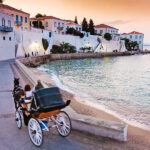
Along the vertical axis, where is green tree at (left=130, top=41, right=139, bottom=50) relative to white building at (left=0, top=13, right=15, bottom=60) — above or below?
above

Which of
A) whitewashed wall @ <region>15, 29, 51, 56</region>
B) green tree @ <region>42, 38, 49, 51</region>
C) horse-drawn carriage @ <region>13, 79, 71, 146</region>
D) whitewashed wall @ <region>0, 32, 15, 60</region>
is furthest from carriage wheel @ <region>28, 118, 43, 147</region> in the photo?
green tree @ <region>42, 38, 49, 51</region>

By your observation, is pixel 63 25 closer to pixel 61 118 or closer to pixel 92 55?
pixel 92 55

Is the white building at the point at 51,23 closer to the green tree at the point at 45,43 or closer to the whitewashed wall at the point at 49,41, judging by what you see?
the whitewashed wall at the point at 49,41

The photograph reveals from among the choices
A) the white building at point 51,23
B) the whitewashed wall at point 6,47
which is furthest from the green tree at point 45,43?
the whitewashed wall at point 6,47

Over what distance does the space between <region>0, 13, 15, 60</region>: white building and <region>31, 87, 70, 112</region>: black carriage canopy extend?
2667 centimetres

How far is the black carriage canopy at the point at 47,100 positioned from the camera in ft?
12.2

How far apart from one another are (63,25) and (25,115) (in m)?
68.2

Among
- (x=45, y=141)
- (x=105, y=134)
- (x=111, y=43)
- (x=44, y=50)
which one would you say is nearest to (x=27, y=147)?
(x=45, y=141)

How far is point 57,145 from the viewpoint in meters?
3.96

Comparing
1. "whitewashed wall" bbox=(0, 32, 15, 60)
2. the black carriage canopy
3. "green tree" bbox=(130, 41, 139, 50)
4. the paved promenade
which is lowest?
the paved promenade

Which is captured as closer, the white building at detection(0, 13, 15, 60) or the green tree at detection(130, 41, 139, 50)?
the white building at detection(0, 13, 15, 60)

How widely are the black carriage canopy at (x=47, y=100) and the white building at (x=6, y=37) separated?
26.7 m

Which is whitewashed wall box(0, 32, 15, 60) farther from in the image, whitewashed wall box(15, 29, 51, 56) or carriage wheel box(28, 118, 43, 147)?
carriage wheel box(28, 118, 43, 147)

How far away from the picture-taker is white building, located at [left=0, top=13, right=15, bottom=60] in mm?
27517
